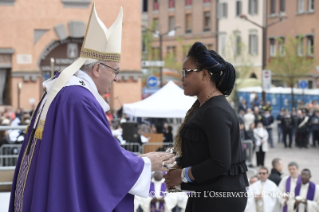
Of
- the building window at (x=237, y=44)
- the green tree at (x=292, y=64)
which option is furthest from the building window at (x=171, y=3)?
the green tree at (x=292, y=64)

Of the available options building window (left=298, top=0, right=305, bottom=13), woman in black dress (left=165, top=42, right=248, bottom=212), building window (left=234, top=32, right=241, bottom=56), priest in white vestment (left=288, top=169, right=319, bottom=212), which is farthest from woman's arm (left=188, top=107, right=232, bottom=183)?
building window (left=298, top=0, right=305, bottom=13)

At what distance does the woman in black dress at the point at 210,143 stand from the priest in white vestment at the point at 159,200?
7056 mm

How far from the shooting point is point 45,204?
381cm

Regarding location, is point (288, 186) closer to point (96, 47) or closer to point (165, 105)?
Result: point (165, 105)

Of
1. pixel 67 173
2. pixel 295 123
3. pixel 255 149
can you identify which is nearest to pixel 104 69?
pixel 67 173

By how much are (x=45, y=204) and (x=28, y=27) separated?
69.3 feet

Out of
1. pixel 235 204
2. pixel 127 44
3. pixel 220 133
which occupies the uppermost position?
pixel 127 44

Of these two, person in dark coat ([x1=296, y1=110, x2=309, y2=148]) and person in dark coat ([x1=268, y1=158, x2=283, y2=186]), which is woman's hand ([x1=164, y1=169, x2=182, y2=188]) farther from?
person in dark coat ([x1=296, y1=110, x2=309, y2=148])

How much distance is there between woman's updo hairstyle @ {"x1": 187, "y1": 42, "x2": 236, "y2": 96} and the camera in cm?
390

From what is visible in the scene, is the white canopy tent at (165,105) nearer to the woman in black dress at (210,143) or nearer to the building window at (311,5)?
the woman in black dress at (210,143)

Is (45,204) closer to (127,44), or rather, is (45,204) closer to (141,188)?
(141,188)

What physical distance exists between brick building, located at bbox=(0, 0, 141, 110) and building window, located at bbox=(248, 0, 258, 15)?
25256 mm

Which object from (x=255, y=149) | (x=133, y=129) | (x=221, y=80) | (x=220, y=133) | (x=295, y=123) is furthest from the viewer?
(x=295, y=123)

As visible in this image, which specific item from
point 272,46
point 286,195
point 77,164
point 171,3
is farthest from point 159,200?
point 171,3
